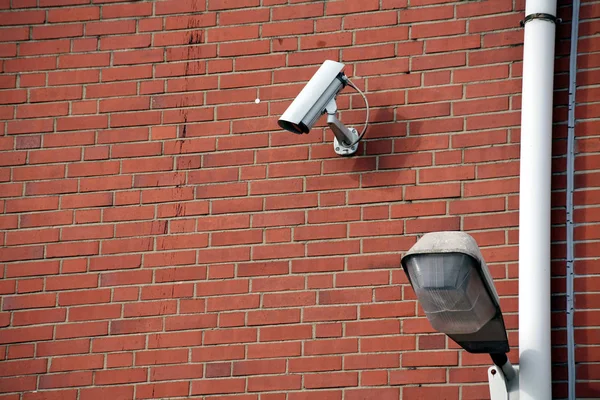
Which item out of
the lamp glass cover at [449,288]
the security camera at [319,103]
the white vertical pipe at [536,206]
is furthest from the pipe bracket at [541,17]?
the lamp glass cover at [449,288]

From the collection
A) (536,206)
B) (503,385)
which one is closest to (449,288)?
(503,385)

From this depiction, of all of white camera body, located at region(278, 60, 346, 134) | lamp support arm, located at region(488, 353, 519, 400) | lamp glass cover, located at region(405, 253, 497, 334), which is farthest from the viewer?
white camera body, located at region(278, 60, 346, 134)

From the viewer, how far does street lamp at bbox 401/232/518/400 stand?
10.8 ft

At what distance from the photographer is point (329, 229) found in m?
4.63

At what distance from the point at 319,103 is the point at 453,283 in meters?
1.37

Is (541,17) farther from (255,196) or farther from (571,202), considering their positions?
(255,196)

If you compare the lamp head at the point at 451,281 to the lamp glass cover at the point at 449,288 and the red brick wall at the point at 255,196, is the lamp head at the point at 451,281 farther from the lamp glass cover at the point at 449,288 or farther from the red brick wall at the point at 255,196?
the red brick wall at the point at 255,196

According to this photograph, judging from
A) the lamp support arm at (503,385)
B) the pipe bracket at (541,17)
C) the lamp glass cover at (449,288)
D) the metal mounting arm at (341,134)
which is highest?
the pipe bracket at (541,17)

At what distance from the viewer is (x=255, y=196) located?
474 cm

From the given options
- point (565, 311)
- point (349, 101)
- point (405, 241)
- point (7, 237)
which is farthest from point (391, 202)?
point (7, 237)

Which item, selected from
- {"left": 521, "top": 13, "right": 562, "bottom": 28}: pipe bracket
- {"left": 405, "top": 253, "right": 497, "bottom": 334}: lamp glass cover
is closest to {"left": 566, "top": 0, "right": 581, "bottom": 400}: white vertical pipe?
{"left": 521, "top": 13, "right": 562, "bottom": 28}: pipe bracket

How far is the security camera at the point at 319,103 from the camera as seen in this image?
4.41 metres

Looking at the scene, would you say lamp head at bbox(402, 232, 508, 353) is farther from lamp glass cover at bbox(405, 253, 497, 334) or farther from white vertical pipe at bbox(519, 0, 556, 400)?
white vertical pipe at bbox(519, 0, 556, 400)

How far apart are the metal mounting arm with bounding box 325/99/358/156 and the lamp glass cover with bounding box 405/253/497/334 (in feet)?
4.00
